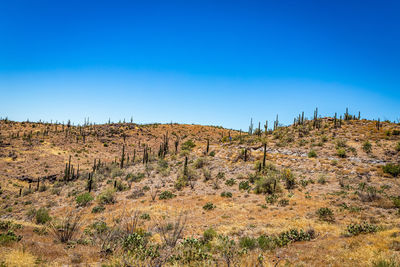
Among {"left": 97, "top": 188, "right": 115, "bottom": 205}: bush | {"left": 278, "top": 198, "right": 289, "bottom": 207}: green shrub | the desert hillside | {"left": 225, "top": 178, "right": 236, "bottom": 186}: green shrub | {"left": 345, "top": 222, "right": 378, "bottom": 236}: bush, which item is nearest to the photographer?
the desert hillside

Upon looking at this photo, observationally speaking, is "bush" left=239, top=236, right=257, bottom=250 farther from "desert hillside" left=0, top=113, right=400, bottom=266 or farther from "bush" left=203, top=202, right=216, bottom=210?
"bush" left=203, top=202, right=216, bottom=210

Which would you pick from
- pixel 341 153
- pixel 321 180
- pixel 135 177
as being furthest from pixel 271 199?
pixel 135 177

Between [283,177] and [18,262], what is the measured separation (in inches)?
851

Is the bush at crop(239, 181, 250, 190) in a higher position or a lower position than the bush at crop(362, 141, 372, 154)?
lower

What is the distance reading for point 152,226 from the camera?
13.7 metres

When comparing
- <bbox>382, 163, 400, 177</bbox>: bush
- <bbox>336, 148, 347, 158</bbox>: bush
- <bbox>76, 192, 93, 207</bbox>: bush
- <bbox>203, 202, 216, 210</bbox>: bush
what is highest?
<bbox>336, 148, 347, 158</bbox>: bush

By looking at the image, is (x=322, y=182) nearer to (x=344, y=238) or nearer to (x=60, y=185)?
(x=344, y=238)

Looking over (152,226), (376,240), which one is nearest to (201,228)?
(152,226)

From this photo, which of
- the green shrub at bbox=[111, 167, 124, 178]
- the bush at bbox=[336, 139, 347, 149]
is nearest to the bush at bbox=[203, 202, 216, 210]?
the green shrub at bbox=[111, 167, 124, 178]

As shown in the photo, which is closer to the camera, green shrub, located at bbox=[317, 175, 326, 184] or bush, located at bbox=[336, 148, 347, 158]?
green shrub, located at bbox=[317, 175, 326, 184]

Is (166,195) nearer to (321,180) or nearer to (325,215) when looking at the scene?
(325,215)

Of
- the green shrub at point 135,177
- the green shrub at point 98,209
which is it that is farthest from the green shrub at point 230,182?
the green shrub at point 98,209

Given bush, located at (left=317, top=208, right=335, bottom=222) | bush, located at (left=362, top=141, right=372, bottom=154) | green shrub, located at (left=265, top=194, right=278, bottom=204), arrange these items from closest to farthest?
bush, located at (left=317, top=208, right=335, bottom=222) → green shrub, located at (left=265, top=194, right=278, bottom=204) → bush, located at (left=362, top=141, right=372, bottom=154)

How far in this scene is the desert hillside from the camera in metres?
7.52
